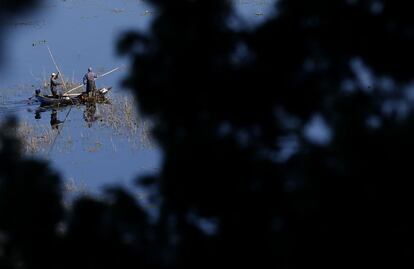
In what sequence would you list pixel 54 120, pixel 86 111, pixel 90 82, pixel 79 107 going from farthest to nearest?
pixel 79 107 < pixel 86 111 < pixel 90 82 < pixel 54 120

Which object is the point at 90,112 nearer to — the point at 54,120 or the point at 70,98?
the point at 70,98

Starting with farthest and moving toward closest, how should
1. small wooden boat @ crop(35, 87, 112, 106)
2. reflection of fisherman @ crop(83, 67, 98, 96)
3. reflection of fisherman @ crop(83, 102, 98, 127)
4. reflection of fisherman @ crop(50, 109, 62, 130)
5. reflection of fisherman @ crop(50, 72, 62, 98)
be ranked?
small wooden boat @ crop(35, 87, 112, 106), reflection of fisherman @ crop(50, 72, 62, 98), reflection of fisherman @ crop(83, 102, 98, 127), reflection of fisherman @ crop(83, 67, 98, 96), reflection of fisherman @ crop(50, 109, 62, 130)

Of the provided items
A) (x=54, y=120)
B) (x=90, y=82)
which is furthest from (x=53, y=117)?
(x=90, y=82)

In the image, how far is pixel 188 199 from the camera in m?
4.18

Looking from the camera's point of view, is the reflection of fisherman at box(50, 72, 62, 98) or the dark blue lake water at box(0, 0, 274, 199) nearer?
the dark blue lake water at box(0, 0, 274, 199)

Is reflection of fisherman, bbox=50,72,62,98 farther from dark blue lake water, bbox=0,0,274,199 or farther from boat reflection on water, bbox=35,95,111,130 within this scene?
dark blue lake water, bbox=0,0,274,199

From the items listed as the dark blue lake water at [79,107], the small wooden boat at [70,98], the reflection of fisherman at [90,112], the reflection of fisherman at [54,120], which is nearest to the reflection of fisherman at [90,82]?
the small wooden boat at [70,98]

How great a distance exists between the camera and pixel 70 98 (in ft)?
66.2

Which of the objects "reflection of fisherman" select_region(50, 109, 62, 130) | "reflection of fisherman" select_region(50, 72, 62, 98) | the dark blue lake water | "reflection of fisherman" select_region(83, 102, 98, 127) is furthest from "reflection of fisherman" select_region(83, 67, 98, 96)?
"reflection of fisherman" select_region(50, 109, 62, 130)

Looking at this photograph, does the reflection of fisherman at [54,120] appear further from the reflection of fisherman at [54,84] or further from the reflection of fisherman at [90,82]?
the reflection of fisherman at [90,82]

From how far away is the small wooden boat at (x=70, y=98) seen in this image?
65.1 ft

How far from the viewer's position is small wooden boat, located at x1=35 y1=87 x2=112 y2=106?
781 inches

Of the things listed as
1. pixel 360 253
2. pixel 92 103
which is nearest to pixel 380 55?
pixel 360 253

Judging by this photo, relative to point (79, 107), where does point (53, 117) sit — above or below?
below
